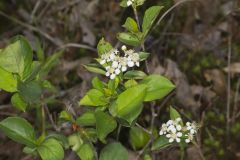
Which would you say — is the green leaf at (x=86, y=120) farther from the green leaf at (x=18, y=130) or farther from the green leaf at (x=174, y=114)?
the green leaf at (x=174, y=114)

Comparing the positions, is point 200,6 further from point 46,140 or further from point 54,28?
point 46,140

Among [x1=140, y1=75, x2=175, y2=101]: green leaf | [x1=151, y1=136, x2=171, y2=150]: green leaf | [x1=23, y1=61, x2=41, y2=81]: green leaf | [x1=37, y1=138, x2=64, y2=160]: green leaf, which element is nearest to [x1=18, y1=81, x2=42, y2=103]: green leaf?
[x1=23, y1=61, x2=41, y2=81]: green leaf

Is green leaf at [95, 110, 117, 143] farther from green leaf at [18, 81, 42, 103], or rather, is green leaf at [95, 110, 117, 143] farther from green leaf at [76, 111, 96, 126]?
green leaf at [18, 81, 42, 103]

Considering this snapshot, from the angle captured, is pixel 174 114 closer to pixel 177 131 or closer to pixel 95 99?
pixel 177 131

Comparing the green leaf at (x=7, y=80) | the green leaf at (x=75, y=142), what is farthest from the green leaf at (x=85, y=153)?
the green leaf at (x=7, y=80)

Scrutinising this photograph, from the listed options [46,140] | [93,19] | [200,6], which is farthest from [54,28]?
[46,140]

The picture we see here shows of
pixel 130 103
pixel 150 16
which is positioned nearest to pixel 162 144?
pixel 130 103
